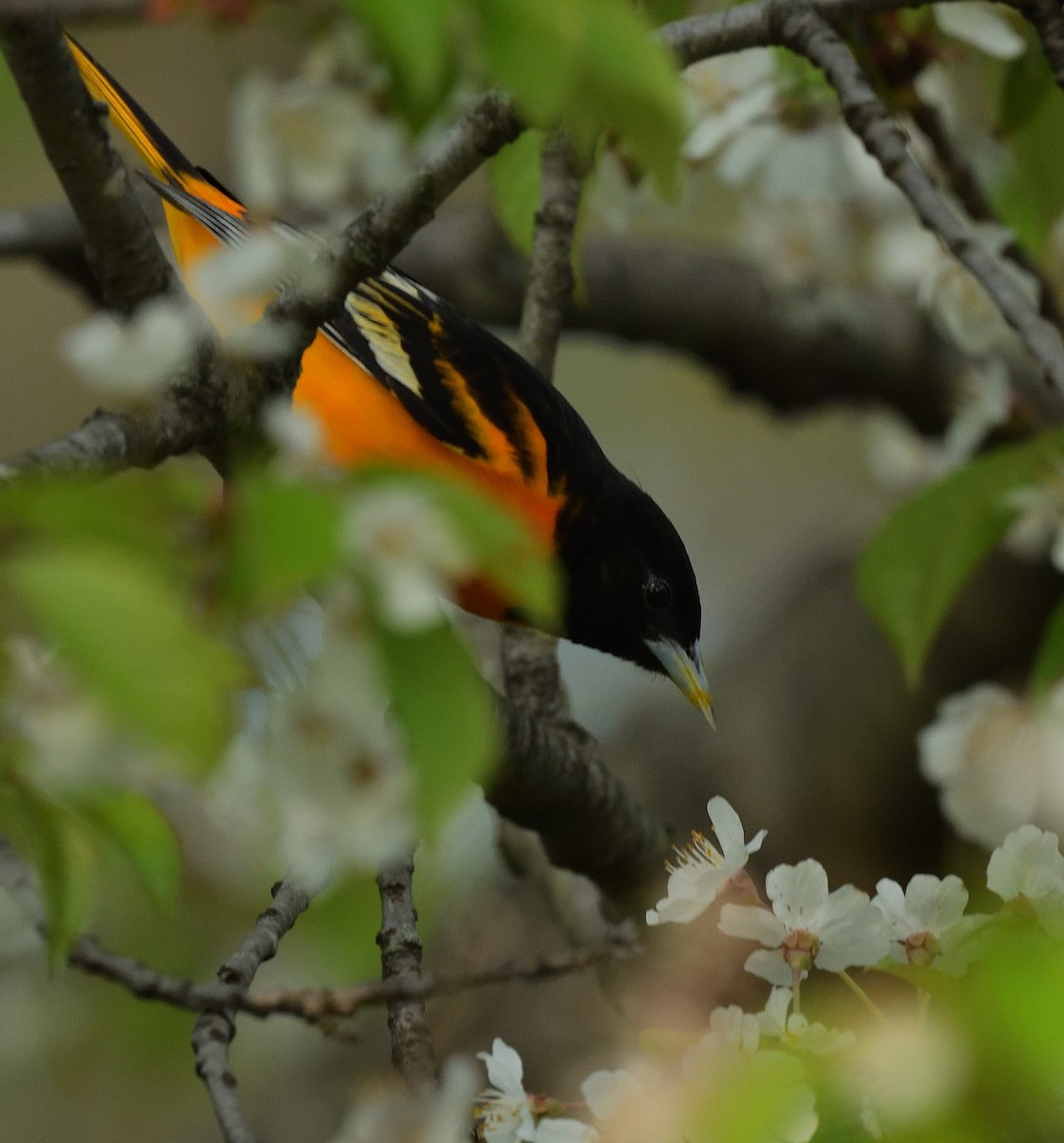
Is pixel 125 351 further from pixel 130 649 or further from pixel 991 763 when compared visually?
pixel 991 763

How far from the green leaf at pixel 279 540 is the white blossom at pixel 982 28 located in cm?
158

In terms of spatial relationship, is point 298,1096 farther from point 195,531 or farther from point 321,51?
point 195,531

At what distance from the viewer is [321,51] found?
296cm

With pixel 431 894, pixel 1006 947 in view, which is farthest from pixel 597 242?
pixel 1006 947

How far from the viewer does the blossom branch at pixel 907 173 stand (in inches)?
56.3

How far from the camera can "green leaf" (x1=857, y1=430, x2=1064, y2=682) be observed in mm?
1770

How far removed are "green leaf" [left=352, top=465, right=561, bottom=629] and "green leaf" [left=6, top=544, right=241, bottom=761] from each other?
12 cm

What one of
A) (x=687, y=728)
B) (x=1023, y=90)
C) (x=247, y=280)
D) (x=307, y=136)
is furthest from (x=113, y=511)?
(x=687, y=728)

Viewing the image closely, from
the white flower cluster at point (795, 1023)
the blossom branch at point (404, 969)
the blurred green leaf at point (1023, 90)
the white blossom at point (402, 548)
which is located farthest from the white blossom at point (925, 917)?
the blurred green leaf at point (1023, 90)

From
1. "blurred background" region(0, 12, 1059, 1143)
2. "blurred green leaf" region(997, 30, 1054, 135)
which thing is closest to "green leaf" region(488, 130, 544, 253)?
"blurred background" region(0, 12, 1059, 1143)

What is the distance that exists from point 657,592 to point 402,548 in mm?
1670

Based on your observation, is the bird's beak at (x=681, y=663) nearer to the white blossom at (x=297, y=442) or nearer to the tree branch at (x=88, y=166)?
the tree branch at (x=88, y=166)

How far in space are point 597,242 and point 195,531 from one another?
2.87 metres

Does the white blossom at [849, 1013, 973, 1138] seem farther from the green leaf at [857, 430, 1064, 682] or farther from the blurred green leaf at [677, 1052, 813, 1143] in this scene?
the green leaf at [857, 430, 1064, 682]
